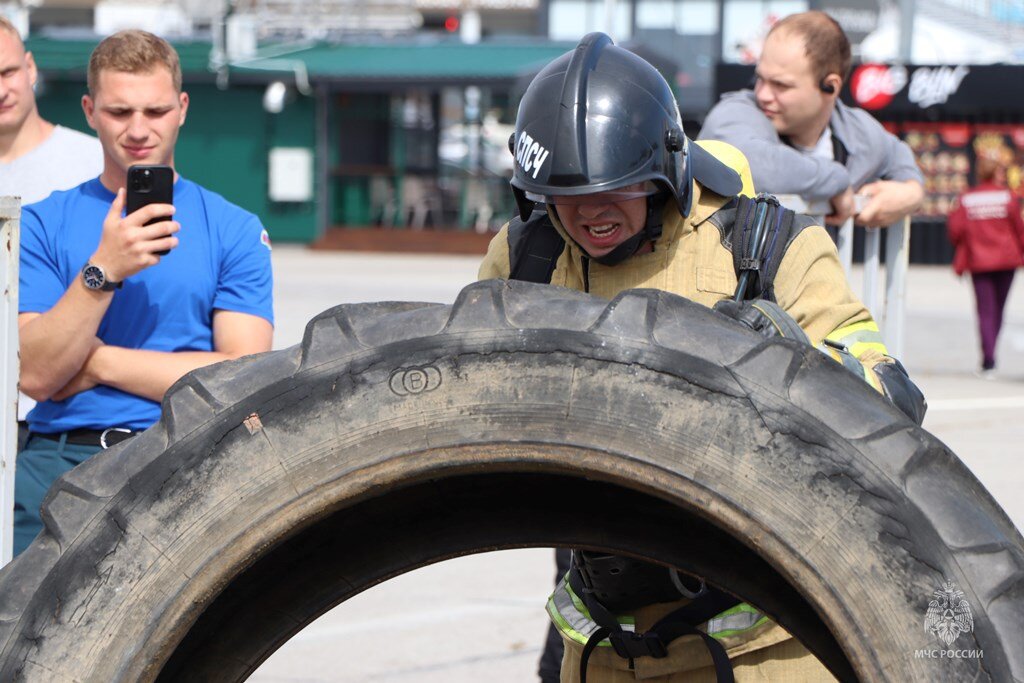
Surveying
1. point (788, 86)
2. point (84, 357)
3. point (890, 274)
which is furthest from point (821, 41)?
point (84, 357)

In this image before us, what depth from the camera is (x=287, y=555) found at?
2.30 m

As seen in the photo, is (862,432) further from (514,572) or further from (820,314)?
(514,572)

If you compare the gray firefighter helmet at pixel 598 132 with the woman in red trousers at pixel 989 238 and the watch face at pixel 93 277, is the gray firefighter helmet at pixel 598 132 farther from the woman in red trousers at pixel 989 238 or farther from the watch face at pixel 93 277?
the woman in red trousers at pixel 989 238

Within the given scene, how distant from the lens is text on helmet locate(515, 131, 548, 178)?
8.13ft

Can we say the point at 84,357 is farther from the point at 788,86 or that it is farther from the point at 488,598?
the point at 488,598

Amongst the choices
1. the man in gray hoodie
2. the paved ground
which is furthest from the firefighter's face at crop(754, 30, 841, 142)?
the paved ground

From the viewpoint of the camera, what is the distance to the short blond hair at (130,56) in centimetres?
364

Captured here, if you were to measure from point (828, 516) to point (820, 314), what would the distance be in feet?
2.93

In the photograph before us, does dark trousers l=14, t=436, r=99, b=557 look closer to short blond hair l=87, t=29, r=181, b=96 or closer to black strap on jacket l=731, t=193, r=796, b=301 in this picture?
short blond hair l=87, t=29, r=181, b=96

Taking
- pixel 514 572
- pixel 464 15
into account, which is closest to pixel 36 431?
pixel 514 572

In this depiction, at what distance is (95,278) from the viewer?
3.32m

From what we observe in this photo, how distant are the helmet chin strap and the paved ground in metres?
2.69

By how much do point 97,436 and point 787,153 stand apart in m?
1.95

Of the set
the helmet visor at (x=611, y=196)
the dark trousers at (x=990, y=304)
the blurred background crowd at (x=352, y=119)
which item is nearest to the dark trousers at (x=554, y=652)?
the helmet visor at (x=611, y=196)
